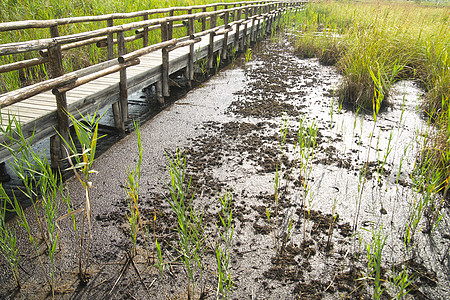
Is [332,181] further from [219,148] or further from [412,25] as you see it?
[412,25]

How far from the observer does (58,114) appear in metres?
3.83

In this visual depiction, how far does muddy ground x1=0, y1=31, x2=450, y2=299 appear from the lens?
8.41 ft

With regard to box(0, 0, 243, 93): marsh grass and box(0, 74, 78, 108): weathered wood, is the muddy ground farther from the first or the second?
box(0, 0, 243, 93): marsh grass

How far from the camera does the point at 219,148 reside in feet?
15.1

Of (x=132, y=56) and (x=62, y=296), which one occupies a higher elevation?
(x=132, y=56)

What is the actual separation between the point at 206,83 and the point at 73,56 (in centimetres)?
253

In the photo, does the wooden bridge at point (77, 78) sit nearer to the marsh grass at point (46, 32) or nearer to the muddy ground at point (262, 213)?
A: the marsh grass at point (46, 32)

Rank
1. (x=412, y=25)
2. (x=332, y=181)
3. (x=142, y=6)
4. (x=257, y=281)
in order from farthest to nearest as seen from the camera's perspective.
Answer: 1. (x=142, y=6)
2. (x=412, y=25)
3. (x=332, y=181)
4. (x=257, y=281)

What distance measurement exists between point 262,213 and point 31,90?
2.36 meters

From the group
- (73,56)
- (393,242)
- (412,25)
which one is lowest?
(393,242)

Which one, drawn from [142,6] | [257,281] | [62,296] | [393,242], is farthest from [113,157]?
[142,6]

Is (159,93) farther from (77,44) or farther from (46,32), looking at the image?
(46,32)

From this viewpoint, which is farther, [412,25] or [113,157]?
[412,25]

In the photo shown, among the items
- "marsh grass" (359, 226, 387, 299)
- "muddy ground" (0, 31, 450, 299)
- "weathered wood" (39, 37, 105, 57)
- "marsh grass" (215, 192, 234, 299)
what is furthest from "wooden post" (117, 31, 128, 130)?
"marsh grass" (359, 226, 387, 299)
